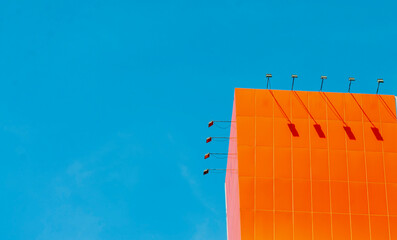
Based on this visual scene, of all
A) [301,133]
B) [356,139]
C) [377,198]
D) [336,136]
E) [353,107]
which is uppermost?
[353,107]

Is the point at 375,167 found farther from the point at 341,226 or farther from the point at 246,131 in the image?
the point at 246,131

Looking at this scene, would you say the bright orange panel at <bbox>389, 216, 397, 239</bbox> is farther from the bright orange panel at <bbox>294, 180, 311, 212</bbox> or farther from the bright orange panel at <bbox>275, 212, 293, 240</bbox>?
the bright orange panel at <bbox>275, 212, 293, 240</bbox>

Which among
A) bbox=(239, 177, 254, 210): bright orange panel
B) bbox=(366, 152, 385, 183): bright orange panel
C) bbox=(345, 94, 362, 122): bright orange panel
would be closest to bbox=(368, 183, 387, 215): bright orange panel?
bbox=(366, 152, 385, 183): bright orange panel

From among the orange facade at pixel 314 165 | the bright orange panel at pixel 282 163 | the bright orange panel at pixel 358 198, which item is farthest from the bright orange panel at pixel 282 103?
the bright orange panel at pixel 358 198

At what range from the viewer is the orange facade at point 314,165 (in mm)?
64812

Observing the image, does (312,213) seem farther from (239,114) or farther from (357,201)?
(239,114)

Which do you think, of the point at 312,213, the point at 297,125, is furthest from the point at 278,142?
the point at 312,213

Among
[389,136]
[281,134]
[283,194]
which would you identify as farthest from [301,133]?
[389,136]

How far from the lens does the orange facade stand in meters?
64.8

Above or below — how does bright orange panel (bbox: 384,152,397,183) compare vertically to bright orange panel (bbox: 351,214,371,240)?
above

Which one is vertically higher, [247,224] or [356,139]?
[356,139]

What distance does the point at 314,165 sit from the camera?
66625 mm

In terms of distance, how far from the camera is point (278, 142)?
67438 millimetres

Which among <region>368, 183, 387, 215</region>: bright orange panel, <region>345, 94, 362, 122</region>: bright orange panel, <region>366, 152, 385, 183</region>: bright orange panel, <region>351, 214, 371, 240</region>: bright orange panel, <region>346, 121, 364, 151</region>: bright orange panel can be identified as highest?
<region>345, 94, 362, 122</region>: bright orange panel
